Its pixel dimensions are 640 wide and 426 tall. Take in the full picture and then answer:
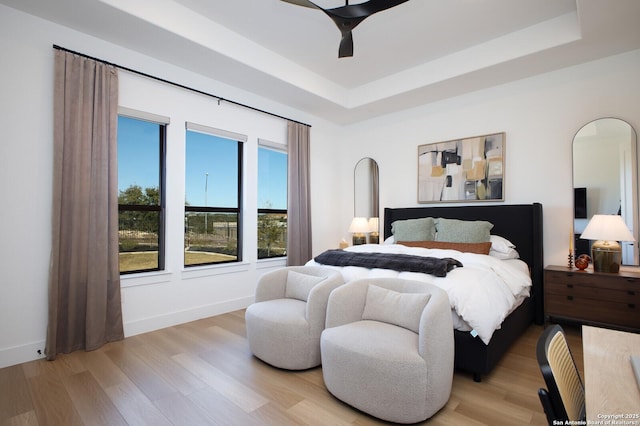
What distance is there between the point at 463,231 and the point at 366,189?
6.31 ft

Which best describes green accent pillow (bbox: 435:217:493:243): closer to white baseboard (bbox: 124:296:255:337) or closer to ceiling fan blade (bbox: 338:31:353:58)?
ceiling fan blade (bbox: 338:31:353:58)

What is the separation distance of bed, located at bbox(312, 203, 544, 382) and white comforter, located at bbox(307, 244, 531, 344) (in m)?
0.10

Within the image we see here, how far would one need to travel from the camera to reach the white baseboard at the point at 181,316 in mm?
3246

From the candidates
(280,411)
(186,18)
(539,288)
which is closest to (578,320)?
(539,288)

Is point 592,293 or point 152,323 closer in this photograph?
point 592,293

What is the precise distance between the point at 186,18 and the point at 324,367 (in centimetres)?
323

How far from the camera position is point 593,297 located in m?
3.07

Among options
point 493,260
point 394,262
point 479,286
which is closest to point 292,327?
point 394,262

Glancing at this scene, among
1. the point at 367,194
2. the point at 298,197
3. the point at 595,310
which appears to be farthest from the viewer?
the point at 367,194

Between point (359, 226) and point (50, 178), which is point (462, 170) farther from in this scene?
point (50, 178)

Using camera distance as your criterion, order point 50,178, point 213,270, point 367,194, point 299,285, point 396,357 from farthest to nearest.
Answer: point 367,194 < point 213,270 < point 299,285 < point 50,178 < point 396,357

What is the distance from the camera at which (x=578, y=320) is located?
10.4 ft

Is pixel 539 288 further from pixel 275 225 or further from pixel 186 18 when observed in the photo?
pixel 186 18

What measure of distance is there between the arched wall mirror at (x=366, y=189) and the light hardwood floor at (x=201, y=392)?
2889 mm
